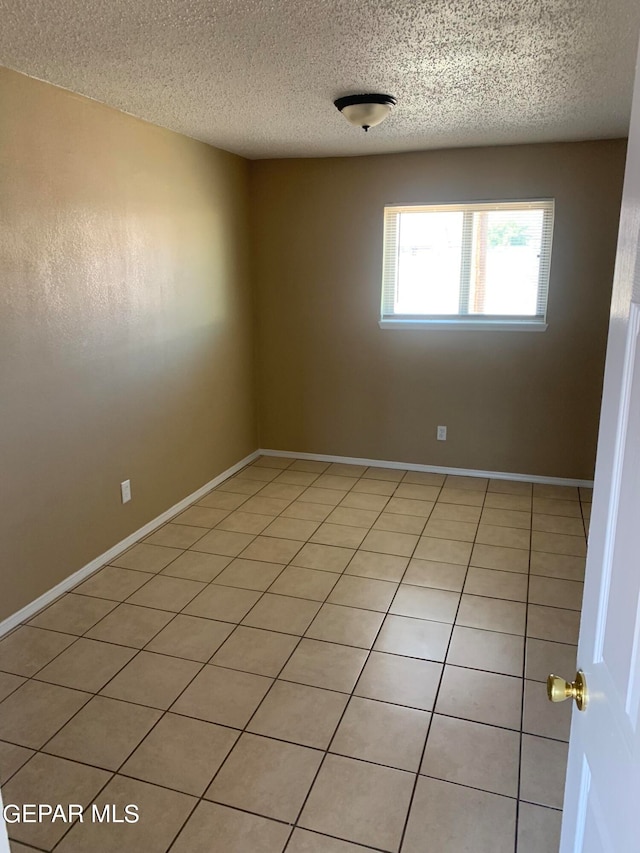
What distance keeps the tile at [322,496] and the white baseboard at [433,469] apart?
596 mm

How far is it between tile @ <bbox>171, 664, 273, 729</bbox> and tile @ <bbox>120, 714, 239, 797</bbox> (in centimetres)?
4

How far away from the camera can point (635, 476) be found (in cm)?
81

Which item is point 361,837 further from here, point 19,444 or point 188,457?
point 188,457

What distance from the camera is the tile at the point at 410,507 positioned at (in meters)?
3.92

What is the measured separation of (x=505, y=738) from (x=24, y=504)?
7.05 ft

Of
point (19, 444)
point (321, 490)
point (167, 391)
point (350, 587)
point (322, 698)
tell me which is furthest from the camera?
point (321, 490)

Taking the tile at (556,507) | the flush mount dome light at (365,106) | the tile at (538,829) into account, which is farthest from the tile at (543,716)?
the flush mount dome light at (365,106)

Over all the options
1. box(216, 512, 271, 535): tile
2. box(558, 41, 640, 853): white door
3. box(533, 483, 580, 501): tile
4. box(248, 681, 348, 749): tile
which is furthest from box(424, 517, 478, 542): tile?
box(558, 41, 640, 853): white door

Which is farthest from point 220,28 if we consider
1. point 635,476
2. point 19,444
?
point 635,476

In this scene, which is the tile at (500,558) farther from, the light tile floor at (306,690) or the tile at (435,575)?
the tile at (435,575)

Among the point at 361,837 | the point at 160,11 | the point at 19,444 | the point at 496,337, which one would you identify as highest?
the point at 160,11

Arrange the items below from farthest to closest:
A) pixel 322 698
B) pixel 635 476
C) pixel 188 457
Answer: pixel 188 457 < pixel 322 698 < pixel 635 476

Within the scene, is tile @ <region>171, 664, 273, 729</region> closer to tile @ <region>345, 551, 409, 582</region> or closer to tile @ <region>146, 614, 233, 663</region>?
tile @ <region>146, 614, 233, 663</region>

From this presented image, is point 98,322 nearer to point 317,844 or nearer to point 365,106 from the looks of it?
point 365,106
